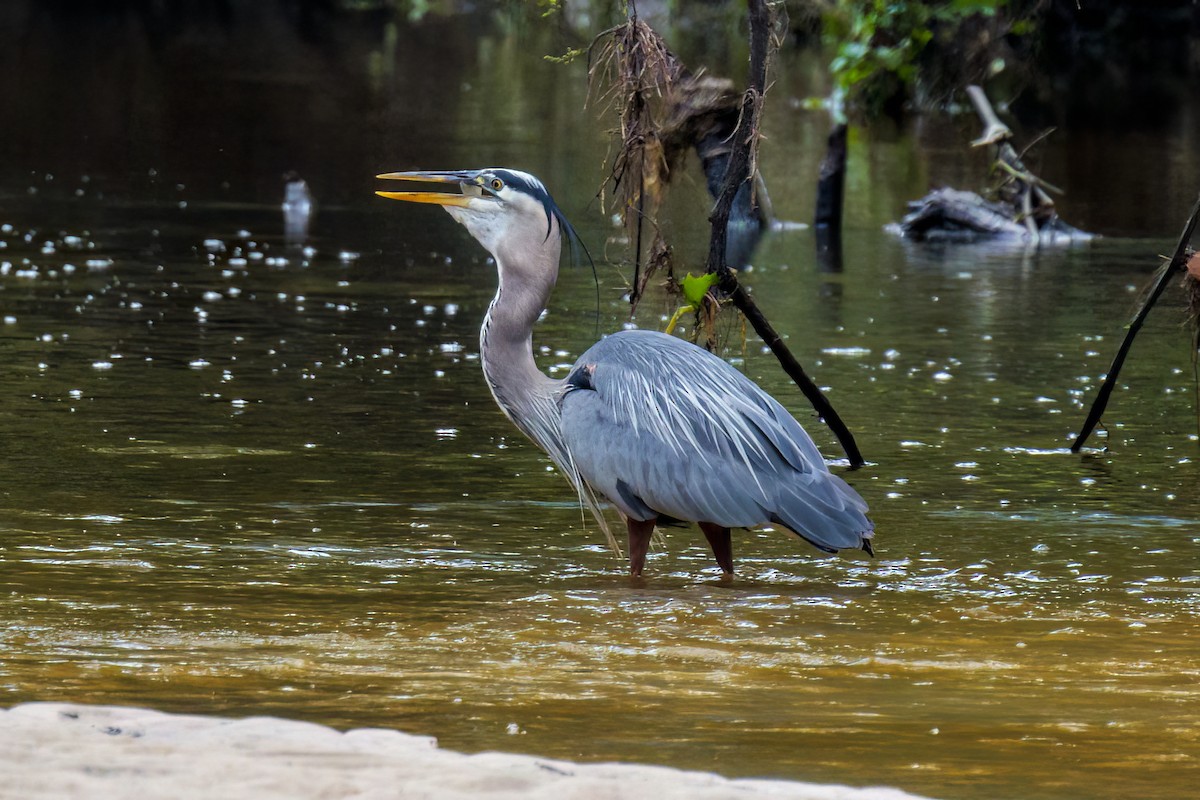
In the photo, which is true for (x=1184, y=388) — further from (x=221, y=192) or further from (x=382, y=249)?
(x=221, y=192)

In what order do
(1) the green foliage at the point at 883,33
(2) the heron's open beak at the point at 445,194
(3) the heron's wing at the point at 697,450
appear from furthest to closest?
(1) the green foliage at the point at 883,33, (2) the heron's open beak at the point at 445,194, (3) the heron's wing at the point at 697,450

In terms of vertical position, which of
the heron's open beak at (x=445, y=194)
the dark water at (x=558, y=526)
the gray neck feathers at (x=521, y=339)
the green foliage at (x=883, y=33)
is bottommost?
the dark water at (x=558, y=526)

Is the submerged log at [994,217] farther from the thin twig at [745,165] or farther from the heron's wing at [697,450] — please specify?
the heron's wing at [697,450]

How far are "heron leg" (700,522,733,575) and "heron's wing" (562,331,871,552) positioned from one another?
0.14m

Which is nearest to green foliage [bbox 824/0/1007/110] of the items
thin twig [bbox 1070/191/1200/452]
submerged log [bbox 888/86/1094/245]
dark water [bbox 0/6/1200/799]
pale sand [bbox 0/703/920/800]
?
submerged log [bbox 888/86/1094/245]

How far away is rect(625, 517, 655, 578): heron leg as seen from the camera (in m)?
7.38

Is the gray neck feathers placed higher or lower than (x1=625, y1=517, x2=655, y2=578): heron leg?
higher

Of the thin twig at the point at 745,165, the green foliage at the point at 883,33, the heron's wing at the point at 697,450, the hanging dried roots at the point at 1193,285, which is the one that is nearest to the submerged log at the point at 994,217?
the green foliage at the point at 883,33

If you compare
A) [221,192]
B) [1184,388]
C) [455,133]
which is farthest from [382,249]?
[455,133]

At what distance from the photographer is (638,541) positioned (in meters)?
7.42

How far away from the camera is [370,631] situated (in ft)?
20.7

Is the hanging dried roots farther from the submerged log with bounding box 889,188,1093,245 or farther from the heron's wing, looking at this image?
the submerged log with bounding box 889,188,1093,245

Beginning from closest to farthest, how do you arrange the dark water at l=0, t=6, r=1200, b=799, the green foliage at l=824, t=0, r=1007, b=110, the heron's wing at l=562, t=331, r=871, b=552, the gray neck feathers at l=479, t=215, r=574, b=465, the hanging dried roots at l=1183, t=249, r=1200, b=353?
the dark water at l=0, t=6, r=1200, b=799, the heron's wing at l=562, t=331, r=871, b=552, the gray neck feathers at l=479, t=215, r=574, b=465, the hanging dried roots at l=1183, t=249, r=1200, b=353, the green foliage at l=824, t=0, r=1007, b=110

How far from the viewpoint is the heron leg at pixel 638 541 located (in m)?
7.38
